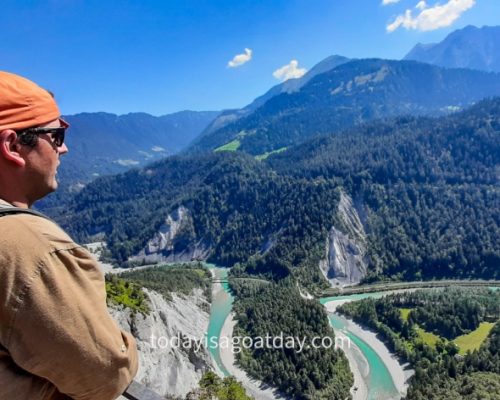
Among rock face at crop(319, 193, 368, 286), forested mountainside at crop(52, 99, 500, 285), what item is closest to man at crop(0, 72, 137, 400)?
forested mountainside at crop(52, 99, 500, 285)

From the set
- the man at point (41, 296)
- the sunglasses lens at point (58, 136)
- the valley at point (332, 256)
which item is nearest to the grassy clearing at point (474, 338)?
the valley at point (332, 256)

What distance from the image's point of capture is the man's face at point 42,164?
1.97 meters

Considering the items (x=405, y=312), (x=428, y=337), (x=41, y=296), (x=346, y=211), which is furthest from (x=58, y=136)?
(x=346, y=211)

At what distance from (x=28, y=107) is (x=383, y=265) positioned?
314ft

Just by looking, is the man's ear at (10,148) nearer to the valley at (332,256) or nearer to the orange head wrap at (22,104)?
the orange head wrap at (22,104)

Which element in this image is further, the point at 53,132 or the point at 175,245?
the point at 175,245

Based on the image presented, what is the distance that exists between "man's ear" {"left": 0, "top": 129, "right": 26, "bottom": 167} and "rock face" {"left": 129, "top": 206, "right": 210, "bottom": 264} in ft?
379

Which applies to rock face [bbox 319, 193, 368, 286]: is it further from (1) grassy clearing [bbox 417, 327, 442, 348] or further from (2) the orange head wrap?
(2) the orange head wrap

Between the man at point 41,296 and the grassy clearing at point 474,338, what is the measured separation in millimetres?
61199

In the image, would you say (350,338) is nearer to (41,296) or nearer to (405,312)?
(405,312)

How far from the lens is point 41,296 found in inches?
62.6

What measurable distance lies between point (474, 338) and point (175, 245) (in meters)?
85.7

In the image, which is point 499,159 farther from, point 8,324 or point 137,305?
point 8,324

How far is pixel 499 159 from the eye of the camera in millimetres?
122812
